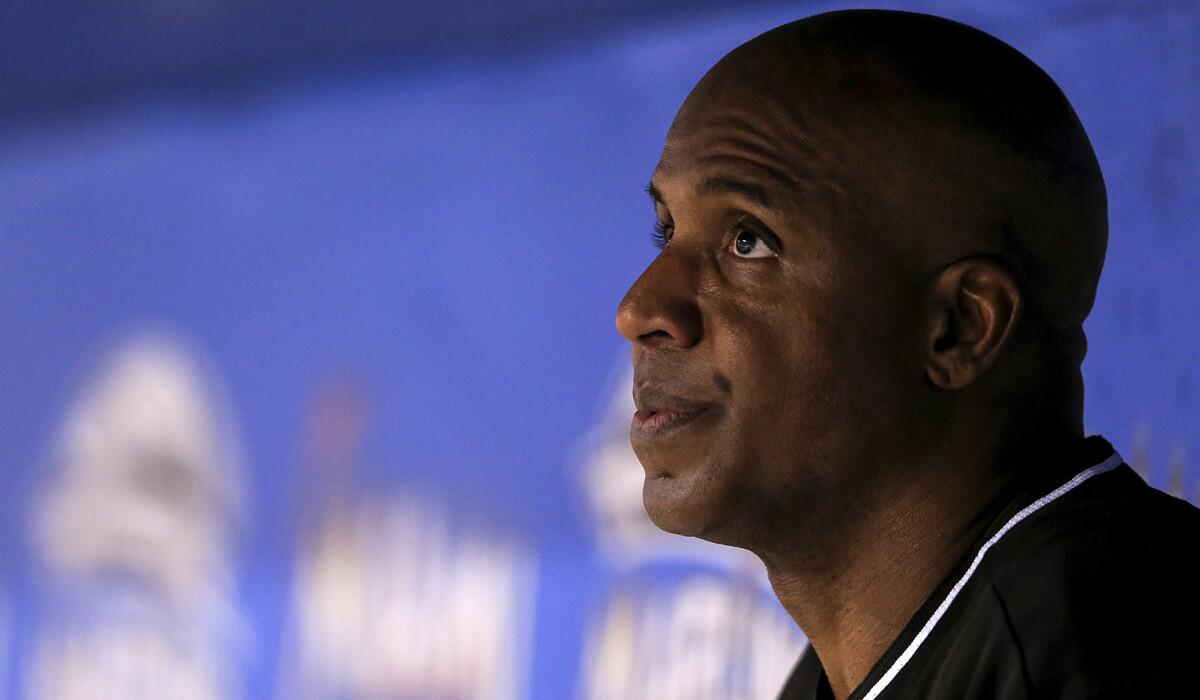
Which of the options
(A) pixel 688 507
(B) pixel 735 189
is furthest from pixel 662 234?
(A) pixel 688 507

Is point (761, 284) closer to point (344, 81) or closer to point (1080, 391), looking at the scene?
point (1080, 391)

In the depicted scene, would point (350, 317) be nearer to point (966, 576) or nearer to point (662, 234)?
point (662, 234)

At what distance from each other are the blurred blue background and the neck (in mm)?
962

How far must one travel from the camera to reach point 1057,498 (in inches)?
36.6

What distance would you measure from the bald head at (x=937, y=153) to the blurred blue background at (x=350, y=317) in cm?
87

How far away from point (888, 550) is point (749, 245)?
0.72 feet

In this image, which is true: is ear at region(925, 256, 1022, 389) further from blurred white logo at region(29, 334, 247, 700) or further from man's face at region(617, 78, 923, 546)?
blurred white logo at region(29, 334, 247, 700)

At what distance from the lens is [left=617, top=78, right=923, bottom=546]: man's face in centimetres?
99

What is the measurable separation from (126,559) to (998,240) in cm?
194

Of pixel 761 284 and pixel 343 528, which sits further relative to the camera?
pixel 343 528

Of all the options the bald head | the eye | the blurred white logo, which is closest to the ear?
the bald head

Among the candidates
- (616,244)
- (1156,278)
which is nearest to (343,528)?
(616,244)

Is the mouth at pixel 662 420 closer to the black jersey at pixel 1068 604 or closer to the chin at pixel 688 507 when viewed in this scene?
the chin at pixel 688 507

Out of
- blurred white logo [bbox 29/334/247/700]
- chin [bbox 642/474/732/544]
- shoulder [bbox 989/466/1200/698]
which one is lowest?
shoulder [bbox 989/466/1200/698]
